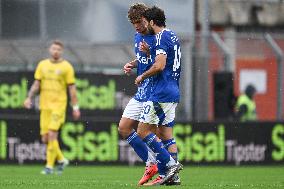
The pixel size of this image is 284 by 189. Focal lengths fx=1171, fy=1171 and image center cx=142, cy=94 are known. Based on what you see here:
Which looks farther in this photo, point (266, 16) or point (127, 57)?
point (266, 16)

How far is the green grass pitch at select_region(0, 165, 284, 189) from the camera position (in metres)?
14.6

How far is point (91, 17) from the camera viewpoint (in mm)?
28297

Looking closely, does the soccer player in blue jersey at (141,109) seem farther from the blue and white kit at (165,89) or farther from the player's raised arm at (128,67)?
the blue and white kit at (165,89)

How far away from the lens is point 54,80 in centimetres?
2038

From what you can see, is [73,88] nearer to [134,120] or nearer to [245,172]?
[245,172]

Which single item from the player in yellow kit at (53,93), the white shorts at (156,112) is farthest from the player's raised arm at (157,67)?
the player in yellow kit at (53,93)

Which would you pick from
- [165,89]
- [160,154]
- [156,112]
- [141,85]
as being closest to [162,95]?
[165,89]

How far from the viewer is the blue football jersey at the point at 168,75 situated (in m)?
14.6

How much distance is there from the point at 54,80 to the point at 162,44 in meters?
6.16

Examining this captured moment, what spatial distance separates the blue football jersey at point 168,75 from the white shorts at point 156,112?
0.23ft

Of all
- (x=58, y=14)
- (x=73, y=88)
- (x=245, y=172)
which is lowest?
(x=245, y=172)

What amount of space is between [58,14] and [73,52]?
271 centimetres

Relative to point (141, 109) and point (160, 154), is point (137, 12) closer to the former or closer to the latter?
point (141, 109)

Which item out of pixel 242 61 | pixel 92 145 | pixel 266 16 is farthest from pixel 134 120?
pixel 266 16
